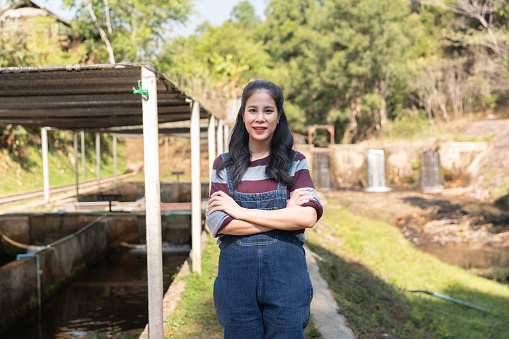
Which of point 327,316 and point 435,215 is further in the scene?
point 435,215

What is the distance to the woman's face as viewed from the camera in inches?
79.2

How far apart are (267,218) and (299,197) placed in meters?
0.19

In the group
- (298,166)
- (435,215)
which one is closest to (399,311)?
(298,166)

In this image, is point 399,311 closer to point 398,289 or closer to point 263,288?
point 398,289

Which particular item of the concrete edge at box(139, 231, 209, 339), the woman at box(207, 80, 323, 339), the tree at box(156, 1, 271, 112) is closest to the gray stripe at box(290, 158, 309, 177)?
the woman at box(207, 80, 323, 339)

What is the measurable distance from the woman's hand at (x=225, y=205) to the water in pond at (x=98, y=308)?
5.17 m

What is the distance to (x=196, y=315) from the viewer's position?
4891 mm

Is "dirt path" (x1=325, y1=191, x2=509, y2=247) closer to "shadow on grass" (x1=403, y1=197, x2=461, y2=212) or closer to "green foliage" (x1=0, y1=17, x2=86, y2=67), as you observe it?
"shadow on grass" (x1=403, y1=197, x2=461, y2=212)

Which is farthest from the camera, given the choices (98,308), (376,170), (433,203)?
(376,170)

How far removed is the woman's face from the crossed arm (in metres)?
0.34

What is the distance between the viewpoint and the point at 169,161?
1037 inches

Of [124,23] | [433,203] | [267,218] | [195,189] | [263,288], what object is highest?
[124,23]

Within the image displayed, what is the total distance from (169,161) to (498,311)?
21284 mm

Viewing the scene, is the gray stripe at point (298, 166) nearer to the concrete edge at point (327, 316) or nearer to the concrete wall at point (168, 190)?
the concrete edge at point (327, 316)
